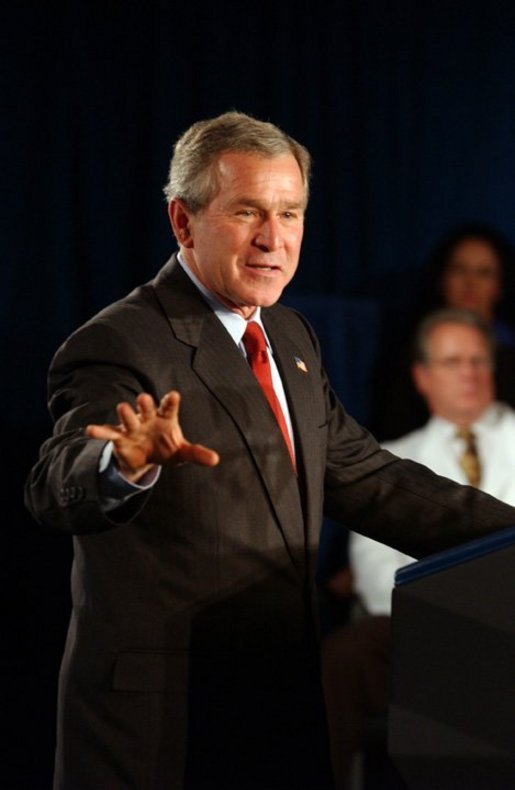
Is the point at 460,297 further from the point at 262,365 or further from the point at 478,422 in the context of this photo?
the point at 262,365

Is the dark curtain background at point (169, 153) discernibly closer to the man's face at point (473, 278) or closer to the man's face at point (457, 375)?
the man's face at point (473, 278)

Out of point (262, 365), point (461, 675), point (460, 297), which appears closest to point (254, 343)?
point (262, 365)

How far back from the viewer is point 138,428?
4.13ft

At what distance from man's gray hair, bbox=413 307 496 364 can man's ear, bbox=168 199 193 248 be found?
64.5 inches

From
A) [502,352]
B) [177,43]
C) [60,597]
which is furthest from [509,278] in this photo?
[60,597]

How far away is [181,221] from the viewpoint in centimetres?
175

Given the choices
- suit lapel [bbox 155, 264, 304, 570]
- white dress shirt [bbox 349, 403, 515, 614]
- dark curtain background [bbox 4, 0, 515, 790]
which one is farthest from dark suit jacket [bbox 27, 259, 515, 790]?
dark curtain background [bbox 4, 0, 515, 790]

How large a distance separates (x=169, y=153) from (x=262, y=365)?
187 cm

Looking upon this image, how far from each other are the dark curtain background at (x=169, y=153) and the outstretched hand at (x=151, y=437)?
7.11ft

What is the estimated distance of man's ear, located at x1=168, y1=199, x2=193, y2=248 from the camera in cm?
174

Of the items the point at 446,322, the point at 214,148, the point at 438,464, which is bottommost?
the point at 438,464

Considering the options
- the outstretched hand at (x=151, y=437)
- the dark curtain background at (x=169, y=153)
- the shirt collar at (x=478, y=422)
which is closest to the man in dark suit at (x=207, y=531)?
the outstretched hand at (x=151, y=437)

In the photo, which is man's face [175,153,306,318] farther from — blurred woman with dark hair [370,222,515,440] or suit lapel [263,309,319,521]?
blurred woman with dark hair [370,222,515,440]

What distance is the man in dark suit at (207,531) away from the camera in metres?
1.53
